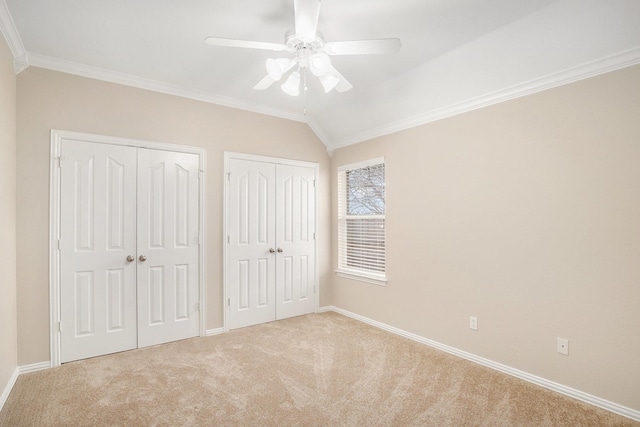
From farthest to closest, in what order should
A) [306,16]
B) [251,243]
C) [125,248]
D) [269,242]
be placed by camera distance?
[269,242], [251,243], [125,248], [306,16]

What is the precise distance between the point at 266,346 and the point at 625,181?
10.5ft

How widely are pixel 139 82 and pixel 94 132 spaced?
0.65 meters

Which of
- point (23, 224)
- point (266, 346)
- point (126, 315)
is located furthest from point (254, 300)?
point (23, 224)

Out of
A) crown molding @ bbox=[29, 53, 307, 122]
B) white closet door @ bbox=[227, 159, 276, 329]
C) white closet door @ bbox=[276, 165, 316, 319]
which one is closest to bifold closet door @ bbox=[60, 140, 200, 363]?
white closet door @ bbox=[227, 159, 276, 329]

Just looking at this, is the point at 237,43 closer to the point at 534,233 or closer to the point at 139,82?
the point at 139,82

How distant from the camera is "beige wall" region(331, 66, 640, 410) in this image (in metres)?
2.16

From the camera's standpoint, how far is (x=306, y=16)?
1.78 meters

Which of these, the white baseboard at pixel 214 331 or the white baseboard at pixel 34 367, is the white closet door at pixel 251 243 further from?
the white baseboard at pixel 34 367

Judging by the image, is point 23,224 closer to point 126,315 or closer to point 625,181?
point 126,315

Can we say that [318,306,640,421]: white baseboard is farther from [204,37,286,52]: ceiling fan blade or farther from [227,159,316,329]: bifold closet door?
[204,37,286,52]: ceiling fan blade

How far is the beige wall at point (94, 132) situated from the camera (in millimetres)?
2736

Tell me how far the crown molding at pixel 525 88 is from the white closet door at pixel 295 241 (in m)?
1.17

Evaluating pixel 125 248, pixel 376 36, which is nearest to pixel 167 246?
pixel 125 248

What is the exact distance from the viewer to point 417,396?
2340 mm
